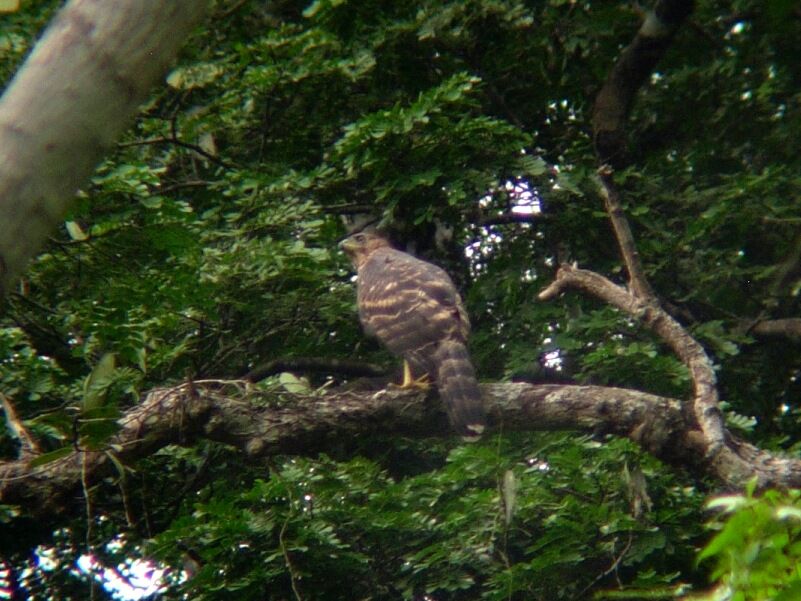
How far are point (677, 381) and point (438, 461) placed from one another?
57.5 inches

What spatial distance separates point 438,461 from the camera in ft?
22.8

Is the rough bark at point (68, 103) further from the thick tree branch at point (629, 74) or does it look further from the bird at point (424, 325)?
the thick tree branch at point (629, 74)

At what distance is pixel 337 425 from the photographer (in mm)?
5016

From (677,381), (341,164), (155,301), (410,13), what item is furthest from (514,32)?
(155,301)

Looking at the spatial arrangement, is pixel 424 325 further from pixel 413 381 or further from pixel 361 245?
pixel 361 245

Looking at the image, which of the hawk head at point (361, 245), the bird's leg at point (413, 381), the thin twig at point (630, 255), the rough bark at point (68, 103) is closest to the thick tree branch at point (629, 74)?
the hawk head at point (361, 245)

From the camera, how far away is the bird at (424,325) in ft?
17.1

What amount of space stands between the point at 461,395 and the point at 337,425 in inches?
22.6

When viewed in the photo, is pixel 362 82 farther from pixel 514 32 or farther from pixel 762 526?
pixel 762 526

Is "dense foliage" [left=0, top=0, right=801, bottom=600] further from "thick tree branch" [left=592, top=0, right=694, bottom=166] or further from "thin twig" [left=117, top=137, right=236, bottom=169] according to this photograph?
"thick tree branch" [left=592, top=0, right=694, bottom=166]

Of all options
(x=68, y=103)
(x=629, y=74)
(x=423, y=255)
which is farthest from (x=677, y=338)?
(x=68, y=103)

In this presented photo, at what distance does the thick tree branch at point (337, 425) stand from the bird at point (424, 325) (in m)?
0.14

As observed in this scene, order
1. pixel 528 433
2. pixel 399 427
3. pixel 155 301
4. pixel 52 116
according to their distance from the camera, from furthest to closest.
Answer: pixel 528 433 < pixel 155 301 < pixel 399 427 < pixel 52 116

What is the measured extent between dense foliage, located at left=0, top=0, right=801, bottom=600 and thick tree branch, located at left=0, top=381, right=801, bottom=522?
22 cm
